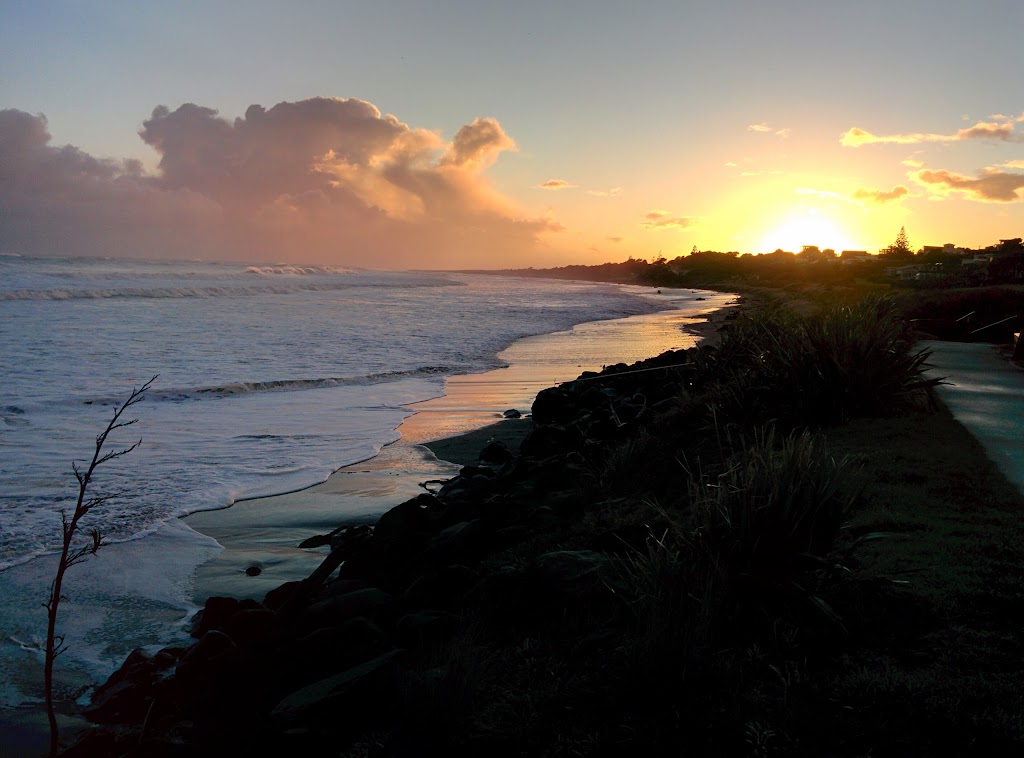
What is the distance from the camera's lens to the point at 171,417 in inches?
410

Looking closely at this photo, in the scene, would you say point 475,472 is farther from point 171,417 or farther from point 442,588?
point 171,417

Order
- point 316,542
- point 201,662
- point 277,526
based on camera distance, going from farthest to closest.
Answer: point 277,526
point 316,542
point 201,662

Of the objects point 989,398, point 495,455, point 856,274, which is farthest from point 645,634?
point 856,274

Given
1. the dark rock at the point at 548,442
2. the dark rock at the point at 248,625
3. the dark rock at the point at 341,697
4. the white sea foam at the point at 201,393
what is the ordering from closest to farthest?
the dark rock at the point at 341,697 → the dark rock at the point at 248,625 → the white sea foam at the point at 201,393 → the dark rock at the point at 548,442

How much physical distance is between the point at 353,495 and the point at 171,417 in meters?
4.46

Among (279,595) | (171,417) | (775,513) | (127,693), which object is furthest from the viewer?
(171,417)

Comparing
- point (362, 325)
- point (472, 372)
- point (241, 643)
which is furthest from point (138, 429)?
point (362, 325)

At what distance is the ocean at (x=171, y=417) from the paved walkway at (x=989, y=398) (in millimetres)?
5763

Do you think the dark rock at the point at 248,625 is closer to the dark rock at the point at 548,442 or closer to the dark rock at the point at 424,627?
the dark rock at the point at 424,627

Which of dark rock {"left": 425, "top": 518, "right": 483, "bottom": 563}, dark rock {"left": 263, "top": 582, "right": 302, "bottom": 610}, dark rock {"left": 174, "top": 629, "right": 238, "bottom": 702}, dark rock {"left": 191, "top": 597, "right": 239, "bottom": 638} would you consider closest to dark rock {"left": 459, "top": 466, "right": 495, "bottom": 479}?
dark rock {"left": 425, "top": 518, "right": 483, "bottom": 563}

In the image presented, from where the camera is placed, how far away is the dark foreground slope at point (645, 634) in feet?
8.45

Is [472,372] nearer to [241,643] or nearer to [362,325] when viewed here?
[362,325]

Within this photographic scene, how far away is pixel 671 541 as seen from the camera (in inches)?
149

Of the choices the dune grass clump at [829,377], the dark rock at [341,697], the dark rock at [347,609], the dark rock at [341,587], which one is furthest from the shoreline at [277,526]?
the dune grass clump at [829,377]
